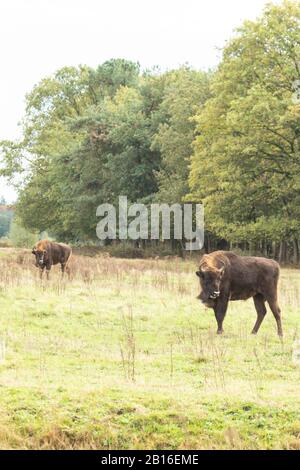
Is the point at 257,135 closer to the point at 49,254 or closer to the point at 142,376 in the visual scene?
the point at 49,254

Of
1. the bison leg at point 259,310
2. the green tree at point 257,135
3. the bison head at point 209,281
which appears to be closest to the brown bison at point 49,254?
the bison head at point 209,281

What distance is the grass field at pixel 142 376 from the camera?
913 cm

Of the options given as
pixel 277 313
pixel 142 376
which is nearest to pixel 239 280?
pixel 277 313

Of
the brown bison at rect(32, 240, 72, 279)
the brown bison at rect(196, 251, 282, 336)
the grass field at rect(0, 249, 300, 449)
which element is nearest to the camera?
the grass field at rect(0, 249, 300, 449)

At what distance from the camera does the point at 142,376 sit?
449 inches

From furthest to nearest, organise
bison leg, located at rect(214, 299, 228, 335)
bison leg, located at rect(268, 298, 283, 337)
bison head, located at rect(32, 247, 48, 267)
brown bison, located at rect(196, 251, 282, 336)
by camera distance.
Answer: bison head, located at rect(32, 247, 48, 267)
brown bison, located at rect(196, 251, 282, 336)
bison leg, located at rect(214, 299, 228, 335)
bison leg, located at rect(268, 298, 283, 337)

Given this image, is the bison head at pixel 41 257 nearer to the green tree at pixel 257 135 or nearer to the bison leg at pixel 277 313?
the bison leg at pixel 277 313

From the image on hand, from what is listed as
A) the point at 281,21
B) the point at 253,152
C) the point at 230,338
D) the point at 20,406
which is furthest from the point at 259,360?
the point at 281,21

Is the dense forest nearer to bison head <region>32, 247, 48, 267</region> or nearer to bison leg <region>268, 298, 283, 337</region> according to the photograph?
bison head <region>32, 247, 48, 267</region>

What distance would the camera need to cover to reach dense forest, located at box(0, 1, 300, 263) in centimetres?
3934

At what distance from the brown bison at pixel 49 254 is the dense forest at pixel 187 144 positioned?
14.0 metres

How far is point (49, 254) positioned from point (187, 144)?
2361 centimetres

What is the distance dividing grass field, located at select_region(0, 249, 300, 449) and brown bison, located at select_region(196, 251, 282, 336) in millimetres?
683

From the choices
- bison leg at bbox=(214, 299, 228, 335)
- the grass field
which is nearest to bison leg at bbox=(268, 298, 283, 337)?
the grass field
